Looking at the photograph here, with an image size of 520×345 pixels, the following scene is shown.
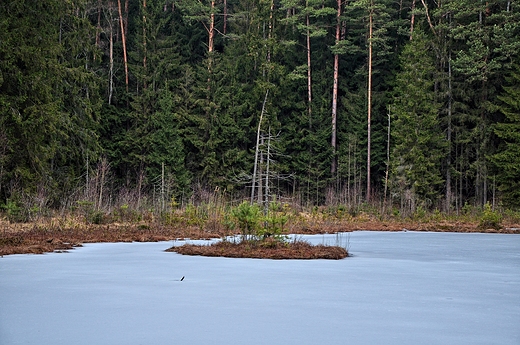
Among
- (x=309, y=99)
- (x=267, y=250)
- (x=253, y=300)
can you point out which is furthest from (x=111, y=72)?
(x=253, y=300)

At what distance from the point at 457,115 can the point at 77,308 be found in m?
31.1

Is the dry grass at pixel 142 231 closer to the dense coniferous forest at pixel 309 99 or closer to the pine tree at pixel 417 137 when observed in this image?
the dense coniferous forest at pixel 309 99

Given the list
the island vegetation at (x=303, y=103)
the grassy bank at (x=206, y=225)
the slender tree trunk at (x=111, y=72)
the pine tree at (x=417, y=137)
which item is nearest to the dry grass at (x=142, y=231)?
the grassy bank at (x=206, y=225)

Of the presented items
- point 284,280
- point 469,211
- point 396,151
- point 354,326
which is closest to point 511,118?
point 396,151

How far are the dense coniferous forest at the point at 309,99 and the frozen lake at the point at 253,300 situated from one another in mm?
18910

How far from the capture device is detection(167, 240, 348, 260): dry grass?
38.5 feet

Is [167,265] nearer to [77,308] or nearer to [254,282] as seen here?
[254,282]

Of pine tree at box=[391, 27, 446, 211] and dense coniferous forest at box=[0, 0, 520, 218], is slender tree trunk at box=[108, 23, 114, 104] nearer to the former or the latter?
dense coniferous forest at box=[0, 0, 520, 218]

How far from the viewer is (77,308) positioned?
6211 millimetres

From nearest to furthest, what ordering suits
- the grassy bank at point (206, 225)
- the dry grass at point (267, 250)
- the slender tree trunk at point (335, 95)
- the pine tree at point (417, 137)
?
the dry grass at point (267, 250) → the grassy bank at point (206, 225) → the pine tree at point (417, 137) → the slender tree trunk at point (335, 95)

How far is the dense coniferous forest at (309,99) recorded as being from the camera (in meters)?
32.0

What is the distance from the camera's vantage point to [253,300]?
6816 mm

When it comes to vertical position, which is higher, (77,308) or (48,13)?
(48,13)

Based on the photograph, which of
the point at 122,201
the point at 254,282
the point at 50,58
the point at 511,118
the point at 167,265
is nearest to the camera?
the point at 254,282
